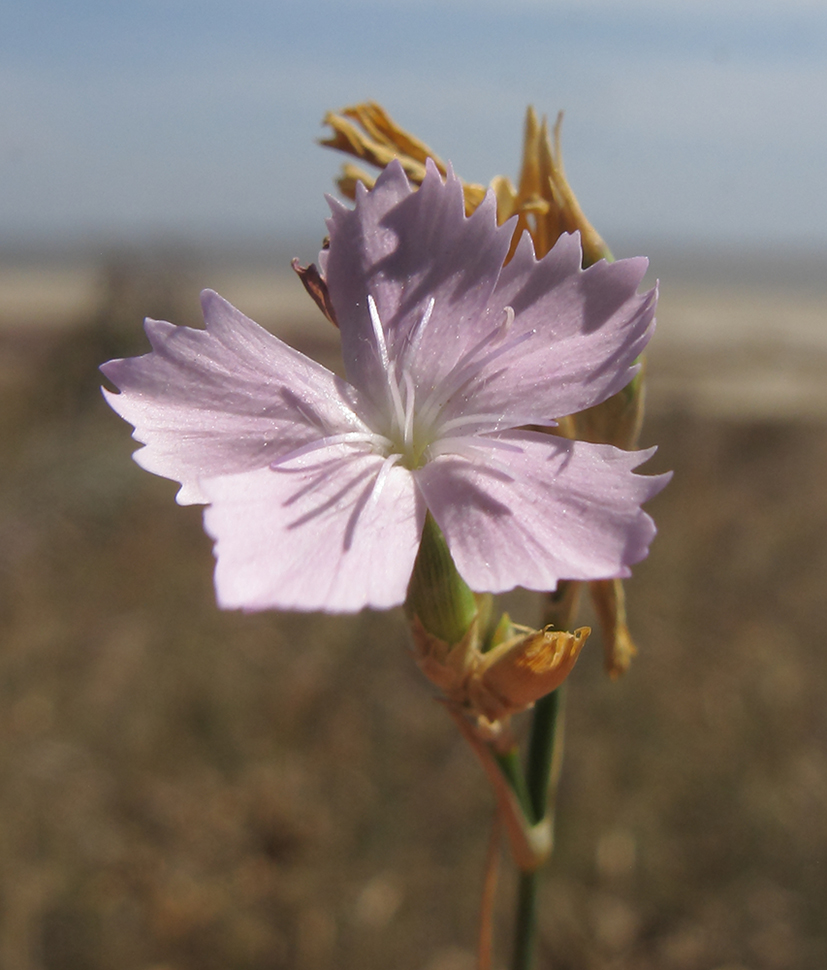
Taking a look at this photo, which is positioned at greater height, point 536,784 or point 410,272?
point 410,272

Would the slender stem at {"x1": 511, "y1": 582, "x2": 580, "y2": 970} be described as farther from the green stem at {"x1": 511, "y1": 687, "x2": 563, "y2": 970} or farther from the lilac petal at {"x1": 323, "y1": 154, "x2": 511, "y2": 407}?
the lilac petal at {"x1": 323, "y1": 154, "x2": 511, "y2": 407}

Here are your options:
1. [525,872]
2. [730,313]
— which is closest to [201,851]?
[525,872]


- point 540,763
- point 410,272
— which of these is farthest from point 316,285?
point 540,763

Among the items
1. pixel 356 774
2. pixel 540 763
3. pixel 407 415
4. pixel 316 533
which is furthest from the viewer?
pixel 356 774

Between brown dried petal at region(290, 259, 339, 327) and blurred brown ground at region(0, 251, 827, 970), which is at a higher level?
brown dried petal at region(290, 259, 339, 327)

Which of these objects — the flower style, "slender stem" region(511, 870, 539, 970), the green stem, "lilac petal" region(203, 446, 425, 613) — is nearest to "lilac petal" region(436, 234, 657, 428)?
the flower style

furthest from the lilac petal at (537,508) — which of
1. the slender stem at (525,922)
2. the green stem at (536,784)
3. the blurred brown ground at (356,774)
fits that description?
the blurred brown ground at (356,774)

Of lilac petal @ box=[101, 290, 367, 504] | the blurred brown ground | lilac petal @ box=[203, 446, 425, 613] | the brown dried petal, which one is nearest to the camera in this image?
lilac petal @ box=[203, 446, 425, 613]

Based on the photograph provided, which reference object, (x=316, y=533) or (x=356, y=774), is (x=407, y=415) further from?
(x=356, y=774)
